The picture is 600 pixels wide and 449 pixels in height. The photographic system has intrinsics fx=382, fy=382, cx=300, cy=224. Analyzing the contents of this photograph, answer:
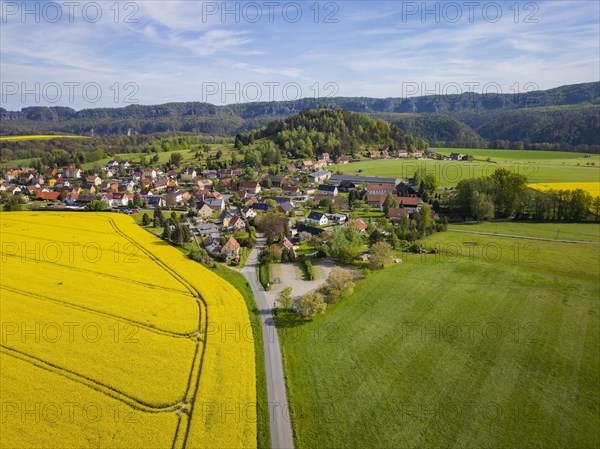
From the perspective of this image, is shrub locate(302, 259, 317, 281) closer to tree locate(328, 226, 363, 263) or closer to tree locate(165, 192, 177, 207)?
tree locate(328, 226, 363, 263)

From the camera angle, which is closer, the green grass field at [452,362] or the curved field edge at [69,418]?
the curved field edge at [69,418]

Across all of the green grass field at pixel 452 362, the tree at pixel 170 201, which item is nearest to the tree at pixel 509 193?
the green grass field at pixel 452 362

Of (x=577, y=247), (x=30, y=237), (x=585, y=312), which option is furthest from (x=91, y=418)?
(x=577, y=247)

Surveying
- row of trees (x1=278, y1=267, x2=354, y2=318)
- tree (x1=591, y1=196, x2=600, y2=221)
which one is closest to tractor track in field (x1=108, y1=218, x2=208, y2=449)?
row of trees (x1=278, y1=267, x2=354, y2=318)

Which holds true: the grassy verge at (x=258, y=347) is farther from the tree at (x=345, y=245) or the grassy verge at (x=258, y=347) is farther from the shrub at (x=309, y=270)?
the tree at (x=345, y=245)

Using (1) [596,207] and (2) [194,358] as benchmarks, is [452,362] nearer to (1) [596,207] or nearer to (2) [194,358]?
(2) [194,358]

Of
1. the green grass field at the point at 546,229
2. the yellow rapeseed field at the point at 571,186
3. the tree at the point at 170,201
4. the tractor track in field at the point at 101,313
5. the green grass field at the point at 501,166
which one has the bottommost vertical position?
the tractor track in field at the point at 101,313
